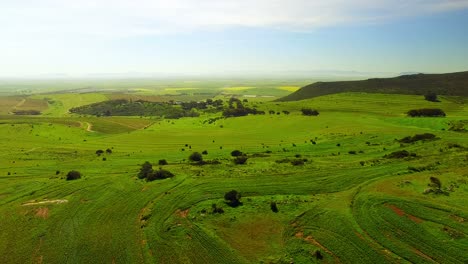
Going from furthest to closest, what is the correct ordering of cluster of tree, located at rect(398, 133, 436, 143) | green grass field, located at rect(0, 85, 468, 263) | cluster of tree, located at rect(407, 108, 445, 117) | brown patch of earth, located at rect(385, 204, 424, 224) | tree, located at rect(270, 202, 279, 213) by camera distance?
1. cluster of tree, located at rect(407, 108, 445, 117)
2. cluster of tree, located at rect(398, 133, 436, 143)
3. tree, located at rect(270, 202, 279, 213)
4. brown patch of earth, located at rect(385, 204, 424, 224)
5. green grass field, located at rect(0, 85, 468, 263)

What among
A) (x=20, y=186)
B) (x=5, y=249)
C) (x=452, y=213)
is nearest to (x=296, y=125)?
(x=452, y=213)

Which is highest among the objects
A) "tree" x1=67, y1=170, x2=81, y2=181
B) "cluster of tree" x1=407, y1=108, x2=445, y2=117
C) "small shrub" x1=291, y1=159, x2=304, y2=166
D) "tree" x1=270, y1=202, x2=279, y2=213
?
"cluster of tree" x1=407, y1=108, x2=445, y2=117

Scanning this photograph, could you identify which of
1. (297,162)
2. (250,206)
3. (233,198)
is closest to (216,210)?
(233,198)

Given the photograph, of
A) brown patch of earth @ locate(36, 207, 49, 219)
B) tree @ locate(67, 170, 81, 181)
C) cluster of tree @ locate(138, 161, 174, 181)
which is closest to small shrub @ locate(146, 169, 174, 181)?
Answer: cluster of tree @ locate(138, 161, 174, 181)

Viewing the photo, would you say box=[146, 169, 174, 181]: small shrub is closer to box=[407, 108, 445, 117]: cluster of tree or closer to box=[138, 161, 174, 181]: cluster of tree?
box=[138, 161, 174, 181]: cluster of tree

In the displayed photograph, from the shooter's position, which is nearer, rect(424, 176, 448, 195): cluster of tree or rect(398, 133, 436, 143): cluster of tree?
rect(424, 176, 448, 195): cluster of tree

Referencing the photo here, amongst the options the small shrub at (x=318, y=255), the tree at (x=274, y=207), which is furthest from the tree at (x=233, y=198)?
the small shrub at (x=318, y=255)

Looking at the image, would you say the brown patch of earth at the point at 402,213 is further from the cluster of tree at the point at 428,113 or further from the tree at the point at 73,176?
the cluster of tree at the point at 428,113
